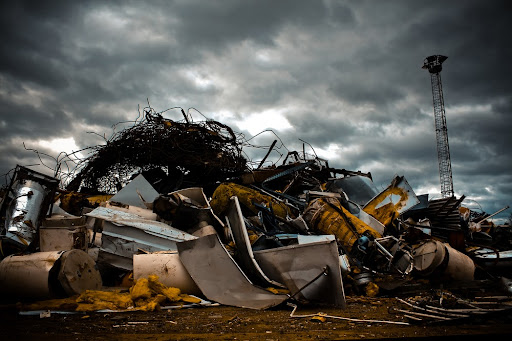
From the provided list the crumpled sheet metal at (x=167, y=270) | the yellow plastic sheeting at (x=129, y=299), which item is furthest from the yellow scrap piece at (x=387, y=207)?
the yellow plastic sheeting at (x=129, y=299)

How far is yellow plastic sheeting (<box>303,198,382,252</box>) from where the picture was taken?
4.38 meters

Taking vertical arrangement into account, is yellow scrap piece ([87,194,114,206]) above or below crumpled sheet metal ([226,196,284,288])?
above

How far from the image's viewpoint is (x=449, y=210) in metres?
5.89

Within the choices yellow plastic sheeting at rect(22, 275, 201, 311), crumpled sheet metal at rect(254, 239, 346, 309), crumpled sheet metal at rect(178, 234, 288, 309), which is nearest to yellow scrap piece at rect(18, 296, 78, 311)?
yellow plastic sheeting at rect(22, 275, 201, 311)

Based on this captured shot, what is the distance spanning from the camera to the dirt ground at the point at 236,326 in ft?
6.89

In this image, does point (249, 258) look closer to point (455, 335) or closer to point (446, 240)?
point (455, 335)

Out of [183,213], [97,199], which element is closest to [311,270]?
[183,213]

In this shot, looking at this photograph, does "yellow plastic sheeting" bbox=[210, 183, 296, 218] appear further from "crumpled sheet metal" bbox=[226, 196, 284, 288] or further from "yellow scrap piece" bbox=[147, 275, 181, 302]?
"yellow scrap piece" bbox=[147, 275, 181, 302]

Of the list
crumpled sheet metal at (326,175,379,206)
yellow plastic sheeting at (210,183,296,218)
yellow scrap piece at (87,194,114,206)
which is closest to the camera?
yellow plastic sheeting at (210,183,296,218)

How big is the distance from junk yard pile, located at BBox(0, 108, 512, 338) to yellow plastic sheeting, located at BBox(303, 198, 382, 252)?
0.02m

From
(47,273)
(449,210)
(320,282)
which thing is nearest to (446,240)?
(449,210)

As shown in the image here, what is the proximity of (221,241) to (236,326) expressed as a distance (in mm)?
2008

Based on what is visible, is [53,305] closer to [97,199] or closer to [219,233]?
[219,233]

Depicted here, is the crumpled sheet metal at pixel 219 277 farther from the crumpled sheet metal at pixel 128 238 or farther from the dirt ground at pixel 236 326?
the crumpled sheet metal at pixel 128 238
